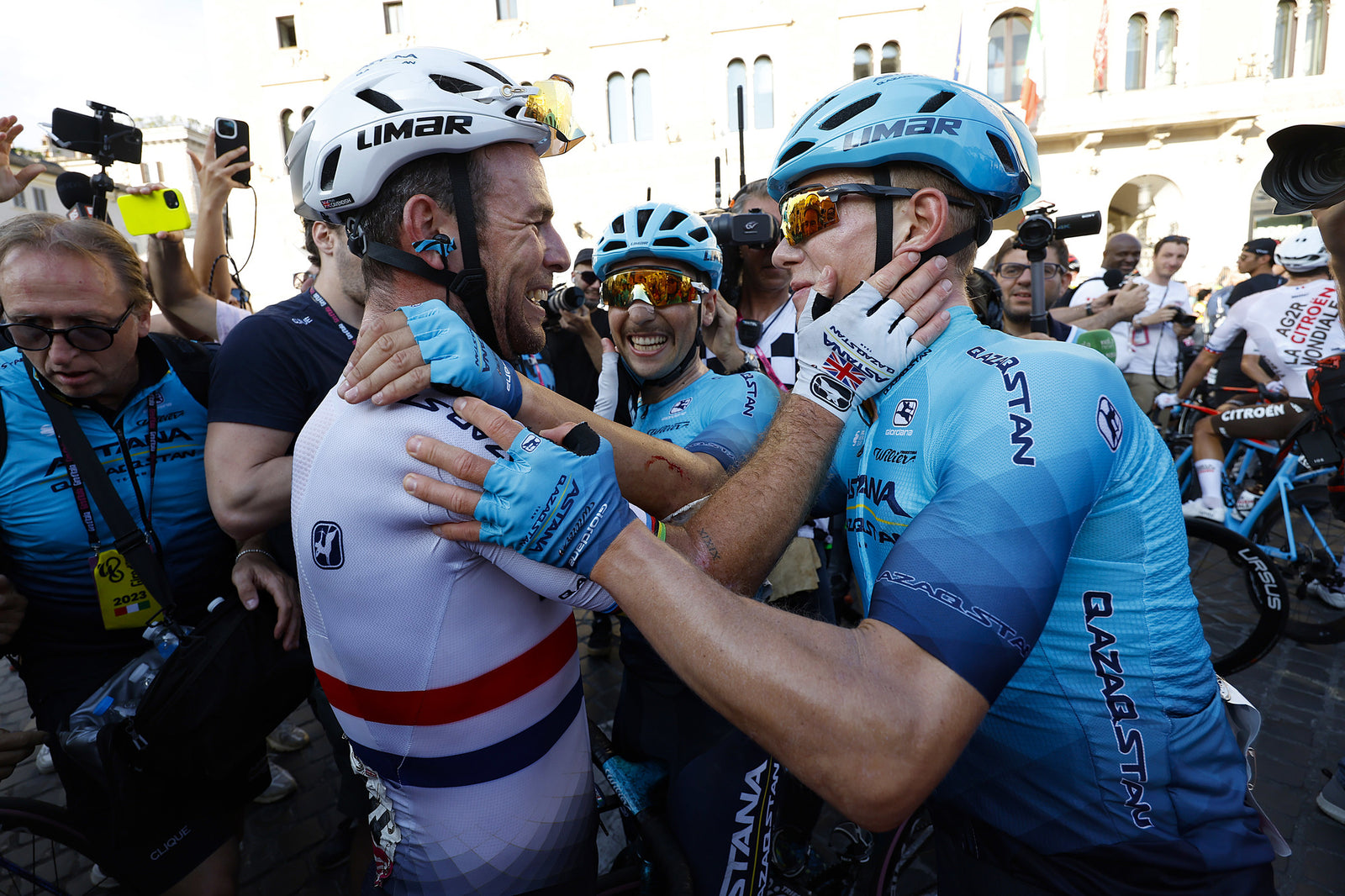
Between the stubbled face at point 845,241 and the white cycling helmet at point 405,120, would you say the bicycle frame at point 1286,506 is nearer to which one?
the stubbled face at point 845,241

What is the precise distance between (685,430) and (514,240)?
4.43 ft

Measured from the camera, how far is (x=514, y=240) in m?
1.94

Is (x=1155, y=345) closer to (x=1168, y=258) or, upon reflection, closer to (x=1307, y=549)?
(x=1168, y=258)

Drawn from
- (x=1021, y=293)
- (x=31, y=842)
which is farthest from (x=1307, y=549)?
(x=31, y=842)

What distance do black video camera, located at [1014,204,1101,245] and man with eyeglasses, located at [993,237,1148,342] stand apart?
114 cm

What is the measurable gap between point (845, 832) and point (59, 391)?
396cm

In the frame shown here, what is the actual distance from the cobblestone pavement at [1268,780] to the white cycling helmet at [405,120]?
11.6 feet

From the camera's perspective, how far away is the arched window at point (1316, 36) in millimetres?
23859

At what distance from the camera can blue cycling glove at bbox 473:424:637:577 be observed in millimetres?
1345

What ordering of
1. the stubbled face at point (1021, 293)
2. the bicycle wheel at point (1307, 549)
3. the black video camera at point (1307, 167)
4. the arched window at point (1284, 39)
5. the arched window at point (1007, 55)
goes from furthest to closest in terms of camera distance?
the arched window at point (1007, 55), the arched window at point (1284, 39), the stubbled face at point (1021, 293), the bicycle wheel at point (1307, 549), the black video camera at point (1307, 167)

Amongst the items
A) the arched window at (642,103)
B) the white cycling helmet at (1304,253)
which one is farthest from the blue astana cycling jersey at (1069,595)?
the arched window at (642,103)

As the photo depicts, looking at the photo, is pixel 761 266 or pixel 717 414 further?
pixel 761 266

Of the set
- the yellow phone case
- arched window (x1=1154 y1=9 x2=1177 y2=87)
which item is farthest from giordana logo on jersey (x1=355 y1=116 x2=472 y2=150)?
arched window (x1=1154 y1=9 x2=1177 y2=87)

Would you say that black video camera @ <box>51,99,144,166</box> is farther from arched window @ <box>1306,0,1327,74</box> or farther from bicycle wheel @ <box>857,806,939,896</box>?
arched window @ <box>1306,0,1327,74</box>
